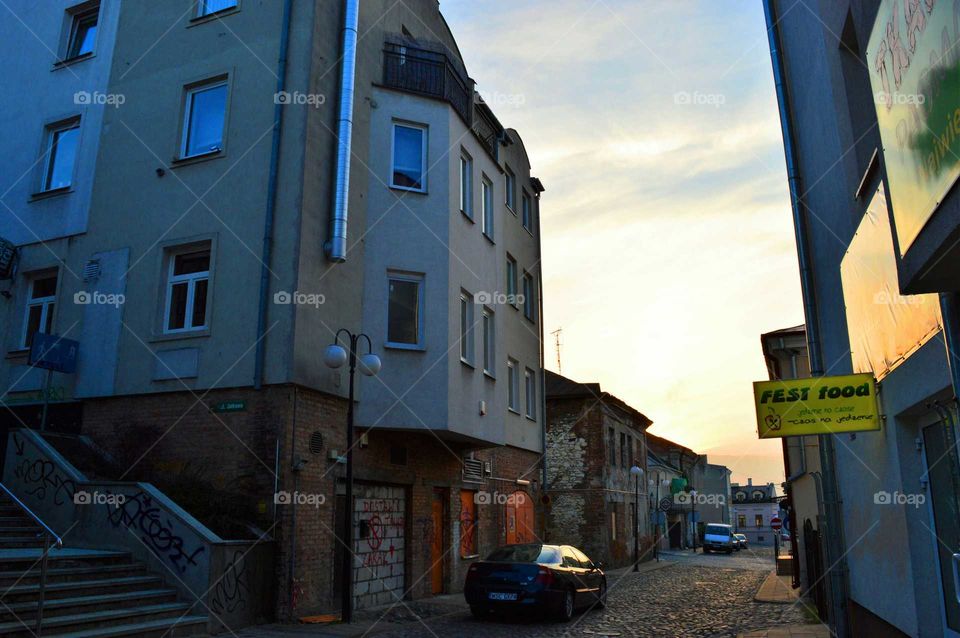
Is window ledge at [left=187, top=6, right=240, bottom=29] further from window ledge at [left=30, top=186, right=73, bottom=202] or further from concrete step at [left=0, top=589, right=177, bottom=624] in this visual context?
concrete step at [left=0, top=589, right=177, bottom=624]

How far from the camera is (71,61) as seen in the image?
1805cm

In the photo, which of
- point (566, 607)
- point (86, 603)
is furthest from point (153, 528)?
point (566, 607)

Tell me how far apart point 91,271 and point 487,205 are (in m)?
10.1

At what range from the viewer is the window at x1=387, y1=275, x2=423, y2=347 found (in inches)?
644

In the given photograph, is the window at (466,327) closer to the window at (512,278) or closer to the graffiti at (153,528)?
the window at (512,278)

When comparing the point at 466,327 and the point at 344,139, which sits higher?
the point at 344,139

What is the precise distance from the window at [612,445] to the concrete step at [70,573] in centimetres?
2384

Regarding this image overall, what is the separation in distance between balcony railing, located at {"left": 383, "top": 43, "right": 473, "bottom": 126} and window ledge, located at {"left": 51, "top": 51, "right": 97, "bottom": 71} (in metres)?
6.66

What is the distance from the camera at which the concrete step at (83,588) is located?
30.4ft

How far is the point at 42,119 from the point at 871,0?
57.2 feet

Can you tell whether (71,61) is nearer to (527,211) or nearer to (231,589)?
(231,589)

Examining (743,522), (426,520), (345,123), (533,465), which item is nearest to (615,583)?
(533,465)

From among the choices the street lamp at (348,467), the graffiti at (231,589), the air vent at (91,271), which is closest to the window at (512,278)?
the street lamp at (348,467)

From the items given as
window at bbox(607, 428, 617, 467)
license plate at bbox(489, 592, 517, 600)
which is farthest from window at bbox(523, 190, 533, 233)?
license plate at bbox(489, 592, 517, 600)
